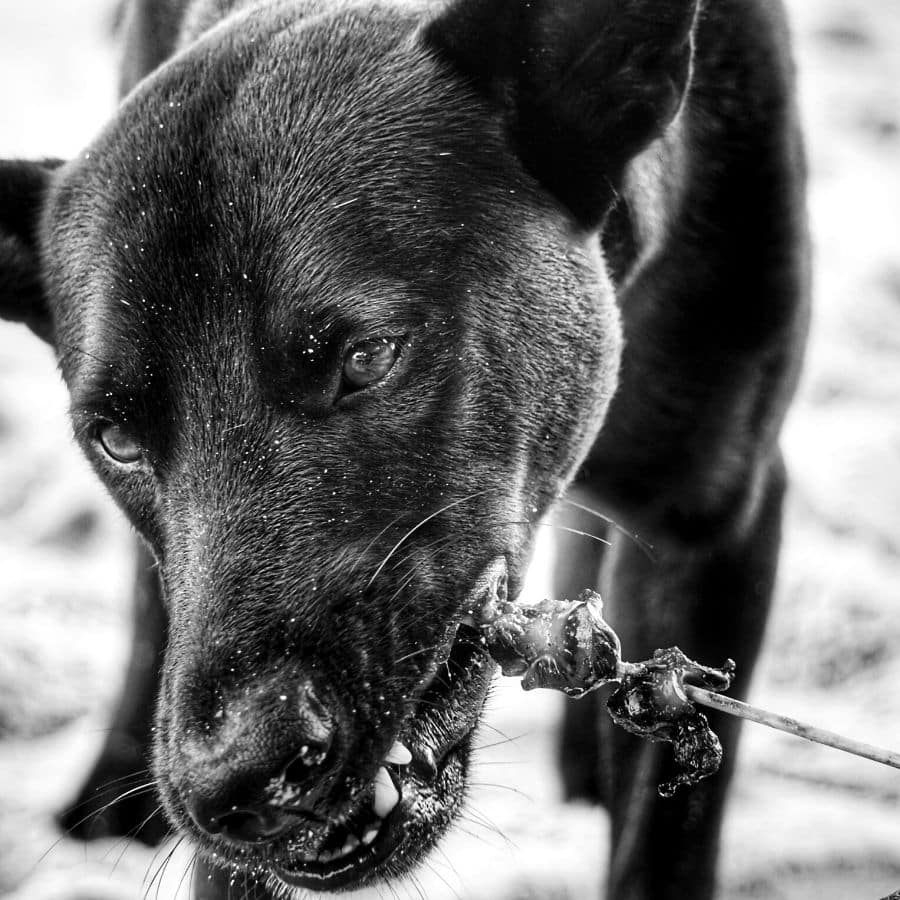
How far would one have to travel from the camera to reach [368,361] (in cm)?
156

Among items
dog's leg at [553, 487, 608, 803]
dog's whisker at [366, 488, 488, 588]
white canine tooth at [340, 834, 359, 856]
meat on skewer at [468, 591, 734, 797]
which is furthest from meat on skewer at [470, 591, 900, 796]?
dog's leg at [553, 487, 608, 803]

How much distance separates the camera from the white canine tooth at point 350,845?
4.81 ft

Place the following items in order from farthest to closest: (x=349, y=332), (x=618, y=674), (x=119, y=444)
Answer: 1. (x=119, y=444)
2. (x=349, y=332)
3. (x=618, y=674)

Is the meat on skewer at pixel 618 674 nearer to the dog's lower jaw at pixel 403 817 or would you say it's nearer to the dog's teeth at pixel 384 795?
the dog's lower jaw at pixel 403 817

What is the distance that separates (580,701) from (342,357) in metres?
1.70

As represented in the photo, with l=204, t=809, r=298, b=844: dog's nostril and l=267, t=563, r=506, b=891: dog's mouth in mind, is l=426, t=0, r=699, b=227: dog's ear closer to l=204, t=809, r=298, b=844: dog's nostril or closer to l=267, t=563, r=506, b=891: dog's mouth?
l=267, t=563, r=506, b=891: dog's mouth

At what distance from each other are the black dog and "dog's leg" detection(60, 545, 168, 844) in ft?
2.94

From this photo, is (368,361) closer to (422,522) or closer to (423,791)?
(422,522)

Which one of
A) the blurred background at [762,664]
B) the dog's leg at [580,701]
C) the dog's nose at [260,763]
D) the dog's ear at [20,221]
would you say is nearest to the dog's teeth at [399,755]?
the dog's nose at [260,763]

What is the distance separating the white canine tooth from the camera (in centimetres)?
146

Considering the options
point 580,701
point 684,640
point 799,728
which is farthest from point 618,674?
point 580,701

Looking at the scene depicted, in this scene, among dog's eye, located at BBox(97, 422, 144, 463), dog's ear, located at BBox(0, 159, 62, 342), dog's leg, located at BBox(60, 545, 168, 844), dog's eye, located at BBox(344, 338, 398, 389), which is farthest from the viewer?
dog's leg, located at BBox(60, 545, 168, 844)

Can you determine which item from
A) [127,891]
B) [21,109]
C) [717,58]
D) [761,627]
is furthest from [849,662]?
[21,109]

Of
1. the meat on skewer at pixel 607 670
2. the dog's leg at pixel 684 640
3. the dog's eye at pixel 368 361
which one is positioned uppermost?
the dog's eye at pixel 368 361
